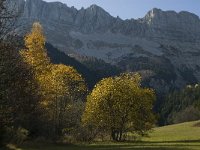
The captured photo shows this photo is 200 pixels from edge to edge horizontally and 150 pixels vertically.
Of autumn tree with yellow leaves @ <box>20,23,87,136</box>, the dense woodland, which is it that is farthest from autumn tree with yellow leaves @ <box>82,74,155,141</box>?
autumn tree with yellow leaves @ <box>20,23,87,136</box>

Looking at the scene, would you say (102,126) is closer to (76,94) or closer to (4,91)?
(76,94)

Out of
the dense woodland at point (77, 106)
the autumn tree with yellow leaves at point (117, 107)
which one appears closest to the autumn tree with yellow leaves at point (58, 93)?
the dense woodland at point (77, 106)

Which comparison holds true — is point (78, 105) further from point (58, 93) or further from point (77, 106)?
point (58, 93)

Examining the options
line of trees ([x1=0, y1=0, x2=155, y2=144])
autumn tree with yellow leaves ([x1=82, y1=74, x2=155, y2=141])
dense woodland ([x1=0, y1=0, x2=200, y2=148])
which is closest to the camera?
dense woodland ([x1=0, y1=0, x2=200, y2=148])

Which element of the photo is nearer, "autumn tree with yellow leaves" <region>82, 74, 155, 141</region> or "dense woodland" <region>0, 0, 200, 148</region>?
"dense woodland" <region>0, 0, 200, 148</region>

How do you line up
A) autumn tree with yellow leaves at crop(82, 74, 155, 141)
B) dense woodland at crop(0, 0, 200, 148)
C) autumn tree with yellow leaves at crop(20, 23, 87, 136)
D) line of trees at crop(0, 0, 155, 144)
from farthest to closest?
autumn tree with yellow leaves at crop(82, 74, 155, 141)
autumn tree with yellow leaves at crop(20, 23, 87, 136)
line of trees at crop(0, 0, 155, 144)
dense woodland at crop(0, 0, 200, 148)

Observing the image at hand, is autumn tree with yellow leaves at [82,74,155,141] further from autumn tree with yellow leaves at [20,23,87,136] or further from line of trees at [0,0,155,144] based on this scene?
autumn tree with yellow leaves at [20,23,87,136]

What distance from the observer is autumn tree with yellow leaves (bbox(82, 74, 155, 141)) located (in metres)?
66.1

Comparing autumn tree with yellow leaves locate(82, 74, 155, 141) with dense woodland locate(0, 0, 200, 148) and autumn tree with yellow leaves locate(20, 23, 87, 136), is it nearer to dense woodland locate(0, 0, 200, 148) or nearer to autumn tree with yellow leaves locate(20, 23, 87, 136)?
dense woodland locate(0, 0, 200, 148)

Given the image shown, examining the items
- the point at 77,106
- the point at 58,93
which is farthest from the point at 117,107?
the point at 58,93

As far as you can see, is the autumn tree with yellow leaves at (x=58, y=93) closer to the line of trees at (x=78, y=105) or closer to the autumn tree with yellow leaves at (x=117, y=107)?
the line of trees at (x=78, y=105)

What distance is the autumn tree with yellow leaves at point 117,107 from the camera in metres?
66.1

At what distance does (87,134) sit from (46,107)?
852 cm

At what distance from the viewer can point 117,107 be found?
66125 mm
